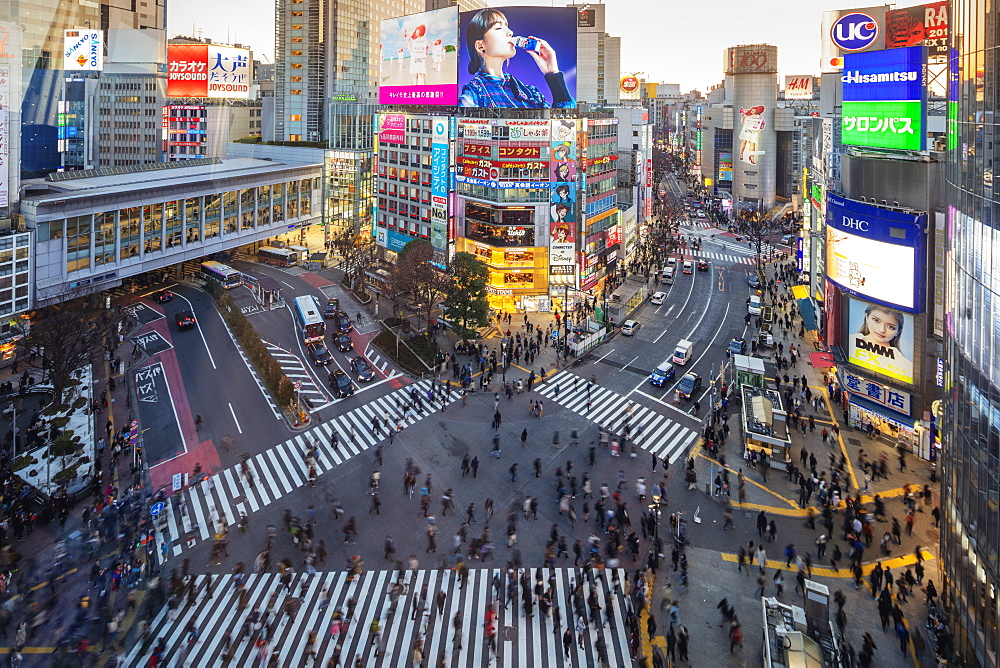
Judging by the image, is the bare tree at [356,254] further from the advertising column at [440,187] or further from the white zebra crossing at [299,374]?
the white zebra crossing at [299,374]

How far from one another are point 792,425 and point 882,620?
17.4 meters

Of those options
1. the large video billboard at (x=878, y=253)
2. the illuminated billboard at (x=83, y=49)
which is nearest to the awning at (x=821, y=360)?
the large video billboard at (x=878, y=253)

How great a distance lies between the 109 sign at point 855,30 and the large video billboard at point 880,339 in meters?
24.6

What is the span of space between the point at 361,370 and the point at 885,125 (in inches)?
1520

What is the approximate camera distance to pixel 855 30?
154ft

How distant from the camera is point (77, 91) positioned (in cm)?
10931

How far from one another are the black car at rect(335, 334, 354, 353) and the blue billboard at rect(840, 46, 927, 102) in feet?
133

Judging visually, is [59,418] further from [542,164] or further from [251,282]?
[542,164]

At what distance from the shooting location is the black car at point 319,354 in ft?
159

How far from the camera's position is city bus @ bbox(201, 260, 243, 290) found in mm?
67188

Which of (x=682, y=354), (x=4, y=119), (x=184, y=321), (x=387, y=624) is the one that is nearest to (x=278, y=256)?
(x=184, y=321)

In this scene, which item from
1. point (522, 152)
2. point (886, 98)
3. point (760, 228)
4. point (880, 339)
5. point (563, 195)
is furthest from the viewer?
point (760, 228)

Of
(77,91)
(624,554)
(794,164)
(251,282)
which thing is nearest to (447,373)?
(624,554)

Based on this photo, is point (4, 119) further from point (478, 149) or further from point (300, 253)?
point (300, 253)
